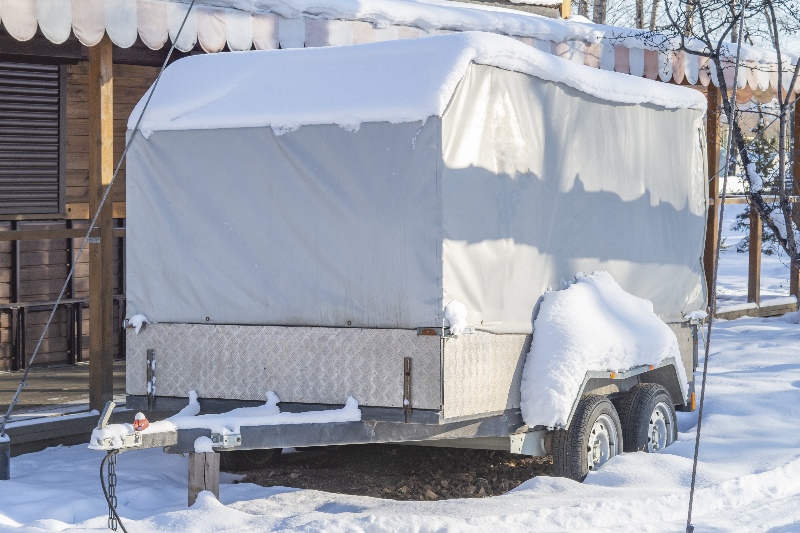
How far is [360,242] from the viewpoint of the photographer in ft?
21.4

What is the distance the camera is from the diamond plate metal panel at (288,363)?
250 inches

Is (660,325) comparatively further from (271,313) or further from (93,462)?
(93,462)

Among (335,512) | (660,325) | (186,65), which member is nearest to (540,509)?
(335,512)

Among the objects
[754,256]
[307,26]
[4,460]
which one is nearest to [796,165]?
[754,256]

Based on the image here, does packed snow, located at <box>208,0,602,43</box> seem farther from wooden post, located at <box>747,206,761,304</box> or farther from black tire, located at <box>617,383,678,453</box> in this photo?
wooden post, located at <box>747,206,761,304</box>

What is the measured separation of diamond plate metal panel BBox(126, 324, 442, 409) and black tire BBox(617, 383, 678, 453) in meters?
2.07

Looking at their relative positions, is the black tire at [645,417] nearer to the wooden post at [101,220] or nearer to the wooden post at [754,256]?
the wooden post at [101,220]

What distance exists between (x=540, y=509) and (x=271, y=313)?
72.8 inches

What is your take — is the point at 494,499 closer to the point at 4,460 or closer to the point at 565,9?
the point at 4,460

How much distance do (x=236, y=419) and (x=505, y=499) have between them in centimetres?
152

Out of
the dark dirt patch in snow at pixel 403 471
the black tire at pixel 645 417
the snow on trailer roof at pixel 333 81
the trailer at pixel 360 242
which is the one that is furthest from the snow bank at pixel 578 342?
the snow on trailer roof at pixel 333 81

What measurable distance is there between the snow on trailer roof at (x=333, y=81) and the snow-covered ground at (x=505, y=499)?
209cm

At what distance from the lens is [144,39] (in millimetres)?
8406

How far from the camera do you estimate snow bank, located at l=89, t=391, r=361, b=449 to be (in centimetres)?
578
